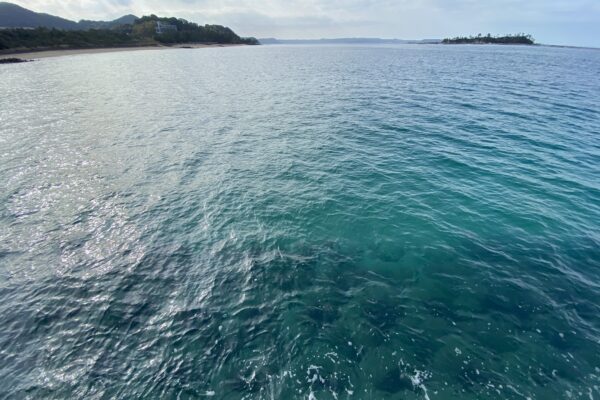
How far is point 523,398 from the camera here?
10.3m

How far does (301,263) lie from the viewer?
16.5 meters

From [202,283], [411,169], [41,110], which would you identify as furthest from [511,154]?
[41,110]

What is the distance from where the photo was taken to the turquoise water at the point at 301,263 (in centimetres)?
1119

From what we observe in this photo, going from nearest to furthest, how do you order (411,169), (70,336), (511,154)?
(70,336) < (411,169) < (511,154)

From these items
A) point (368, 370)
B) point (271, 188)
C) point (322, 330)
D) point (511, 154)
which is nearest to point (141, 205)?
point (271, 188)

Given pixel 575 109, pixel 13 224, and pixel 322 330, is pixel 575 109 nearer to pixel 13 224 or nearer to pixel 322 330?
pixel 322 330

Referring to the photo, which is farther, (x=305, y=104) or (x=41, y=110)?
(x=305, y=104)

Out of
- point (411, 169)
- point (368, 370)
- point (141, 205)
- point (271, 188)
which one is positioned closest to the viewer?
point (368, 370)

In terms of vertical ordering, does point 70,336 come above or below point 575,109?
below

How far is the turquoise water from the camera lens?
36.7 feet

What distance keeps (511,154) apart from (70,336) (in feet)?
125

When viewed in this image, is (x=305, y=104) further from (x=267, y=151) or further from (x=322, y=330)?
(x=322, y=330)

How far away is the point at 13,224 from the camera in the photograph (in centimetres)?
1939

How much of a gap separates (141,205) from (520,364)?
2432cm
